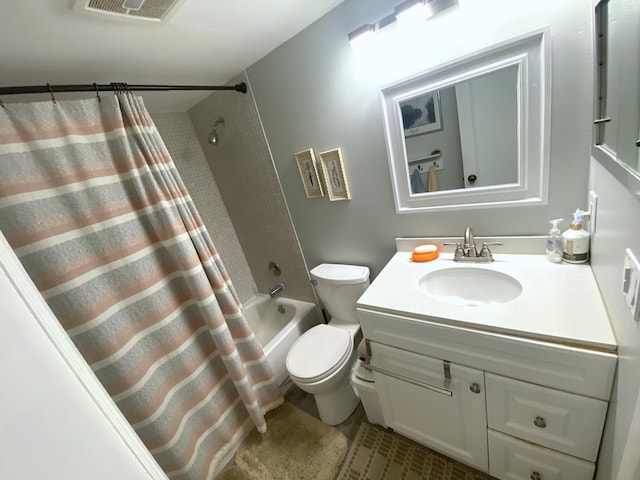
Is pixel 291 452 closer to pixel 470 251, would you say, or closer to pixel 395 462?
pixel 395 462

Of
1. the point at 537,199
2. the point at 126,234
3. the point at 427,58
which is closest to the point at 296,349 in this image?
the point at 126,234

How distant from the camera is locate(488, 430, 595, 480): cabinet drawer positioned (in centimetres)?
87

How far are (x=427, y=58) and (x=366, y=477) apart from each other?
190cm

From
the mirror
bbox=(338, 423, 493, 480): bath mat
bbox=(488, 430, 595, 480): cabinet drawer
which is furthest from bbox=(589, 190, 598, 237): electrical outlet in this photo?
bbox=(338, 423, 493, 480): bath mat

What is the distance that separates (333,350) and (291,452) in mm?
584

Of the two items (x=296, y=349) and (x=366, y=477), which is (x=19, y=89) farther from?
(x=366, y=477)

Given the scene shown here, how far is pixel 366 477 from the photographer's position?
1276 millimetres

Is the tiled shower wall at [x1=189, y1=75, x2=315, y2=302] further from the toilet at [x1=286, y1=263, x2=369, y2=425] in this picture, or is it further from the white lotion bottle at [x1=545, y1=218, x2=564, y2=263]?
the white lotion bottle at [x1=545, y1=218, x2=564, y2=263]

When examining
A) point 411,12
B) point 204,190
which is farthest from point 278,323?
point 411,12

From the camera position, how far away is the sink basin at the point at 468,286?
1116mm

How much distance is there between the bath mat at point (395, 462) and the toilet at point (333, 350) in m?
0.20

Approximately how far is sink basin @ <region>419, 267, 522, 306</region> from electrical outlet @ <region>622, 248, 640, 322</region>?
49 centimetres

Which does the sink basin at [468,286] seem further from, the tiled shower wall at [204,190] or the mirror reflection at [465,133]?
the tiled shower wall at [204,190]

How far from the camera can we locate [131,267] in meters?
1.12
